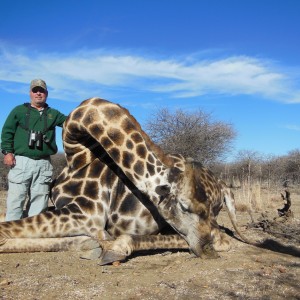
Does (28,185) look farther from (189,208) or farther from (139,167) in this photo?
(189,208)

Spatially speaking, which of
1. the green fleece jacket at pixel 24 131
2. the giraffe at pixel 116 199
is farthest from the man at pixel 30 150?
the giraffe at pixel 116 199

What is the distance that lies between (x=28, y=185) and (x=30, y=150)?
19.2 inches

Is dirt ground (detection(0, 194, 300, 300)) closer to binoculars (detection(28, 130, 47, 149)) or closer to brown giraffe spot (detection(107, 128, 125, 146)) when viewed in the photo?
brown giraffe spot (detection(107, 128, 125, 146))

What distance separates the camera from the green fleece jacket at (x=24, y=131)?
5.61 meters

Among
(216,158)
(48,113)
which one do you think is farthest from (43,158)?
(216,158)

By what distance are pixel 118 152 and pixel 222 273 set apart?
5.82 ft

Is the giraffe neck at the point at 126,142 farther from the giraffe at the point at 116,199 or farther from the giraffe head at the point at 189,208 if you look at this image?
the giraffe head at the point at 189,208

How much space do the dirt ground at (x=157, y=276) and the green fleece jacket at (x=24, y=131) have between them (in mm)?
1527

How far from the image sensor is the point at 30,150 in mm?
5613

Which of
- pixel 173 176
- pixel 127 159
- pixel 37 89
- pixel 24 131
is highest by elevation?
pixel 37 89

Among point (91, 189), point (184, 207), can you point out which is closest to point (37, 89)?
point (91, 189)

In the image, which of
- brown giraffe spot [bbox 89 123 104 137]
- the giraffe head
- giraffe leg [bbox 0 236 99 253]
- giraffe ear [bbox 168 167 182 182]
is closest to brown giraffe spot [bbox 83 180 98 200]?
giraffe leg [bbox 0 236 99 253]

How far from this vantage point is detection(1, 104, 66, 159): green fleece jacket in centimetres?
561

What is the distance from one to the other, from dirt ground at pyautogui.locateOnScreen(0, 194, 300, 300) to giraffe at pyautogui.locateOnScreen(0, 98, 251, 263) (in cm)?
18
